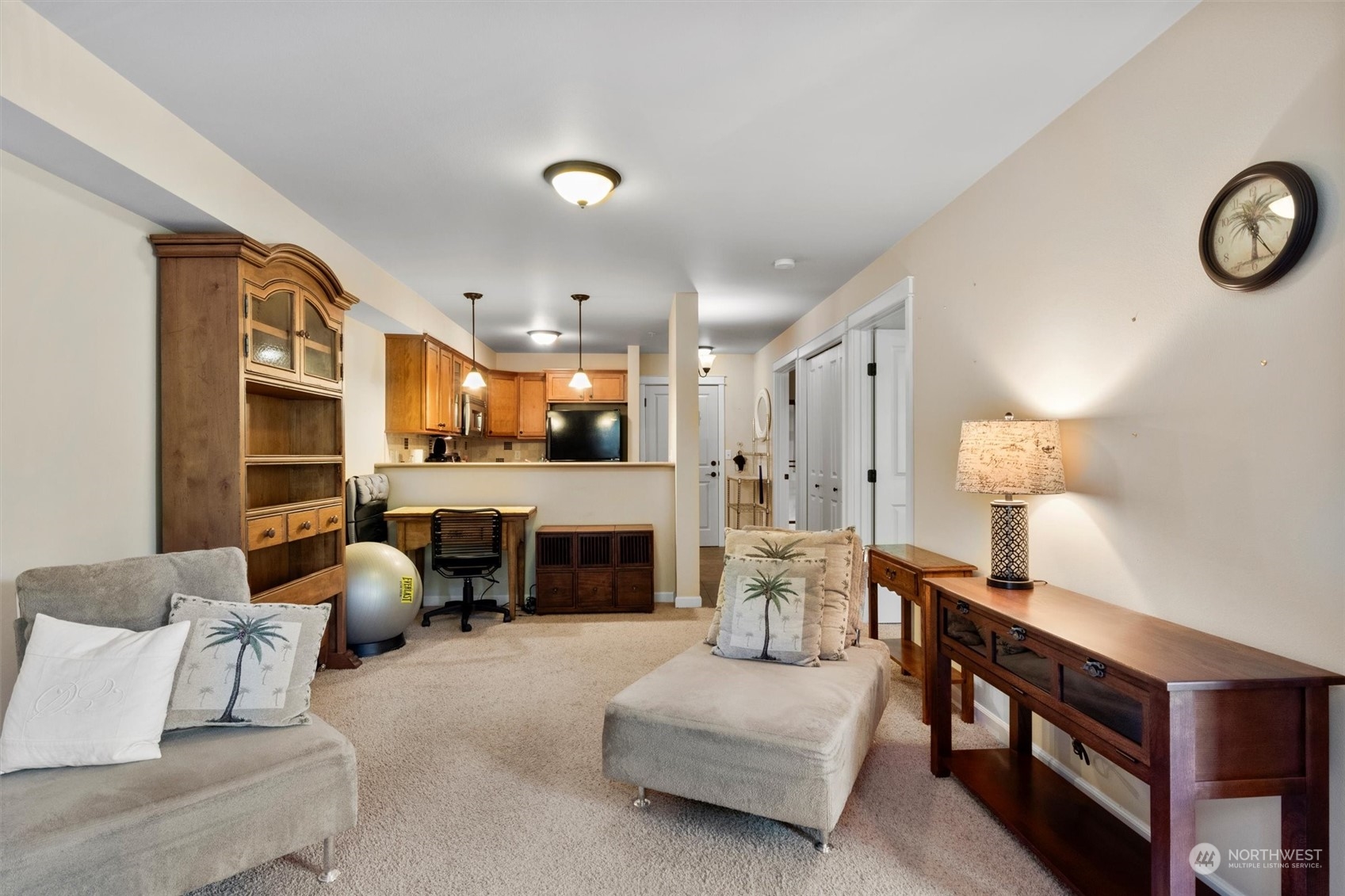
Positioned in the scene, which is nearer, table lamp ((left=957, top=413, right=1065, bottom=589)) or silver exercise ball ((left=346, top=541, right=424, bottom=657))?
table lamp ((left=957, top=413, right=1065, bottom=589))

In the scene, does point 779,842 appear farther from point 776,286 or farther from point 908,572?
point 776,286

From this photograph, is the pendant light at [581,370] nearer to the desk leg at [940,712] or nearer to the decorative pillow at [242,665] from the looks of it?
the decorative pillow at [242,665]

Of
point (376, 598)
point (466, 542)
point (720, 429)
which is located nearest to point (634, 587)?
point (466, 542)

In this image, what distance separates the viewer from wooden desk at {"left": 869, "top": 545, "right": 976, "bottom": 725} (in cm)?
275

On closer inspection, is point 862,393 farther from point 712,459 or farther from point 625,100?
point 712,459

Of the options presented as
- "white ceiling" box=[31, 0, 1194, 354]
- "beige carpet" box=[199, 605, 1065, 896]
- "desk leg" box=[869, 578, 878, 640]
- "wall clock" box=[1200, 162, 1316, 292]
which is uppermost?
"white ceiling" box=[31, 0, 1194, 354]

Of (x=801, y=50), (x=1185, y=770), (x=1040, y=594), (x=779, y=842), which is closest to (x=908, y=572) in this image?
(x=1040, y=594)

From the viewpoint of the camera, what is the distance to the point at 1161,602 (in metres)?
1.89

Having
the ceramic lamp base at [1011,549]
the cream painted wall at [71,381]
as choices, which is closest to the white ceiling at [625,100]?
the cream painted wall at [71,381]

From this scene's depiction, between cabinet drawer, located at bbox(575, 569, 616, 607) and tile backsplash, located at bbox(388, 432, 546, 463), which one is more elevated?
tile backsplash, located at bbox(388, 432, 546, 463)

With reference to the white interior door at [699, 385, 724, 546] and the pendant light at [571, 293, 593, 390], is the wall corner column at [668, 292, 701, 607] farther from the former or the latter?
the white interior door at [699, 385, 724, 546]

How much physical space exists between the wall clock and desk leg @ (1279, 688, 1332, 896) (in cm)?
100

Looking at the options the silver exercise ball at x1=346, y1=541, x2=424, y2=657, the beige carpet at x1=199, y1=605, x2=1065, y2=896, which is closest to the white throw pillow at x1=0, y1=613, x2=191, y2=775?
the beige carpet at x1=199, y1=605, x2=1065, y2=896

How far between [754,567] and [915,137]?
6.01ft
